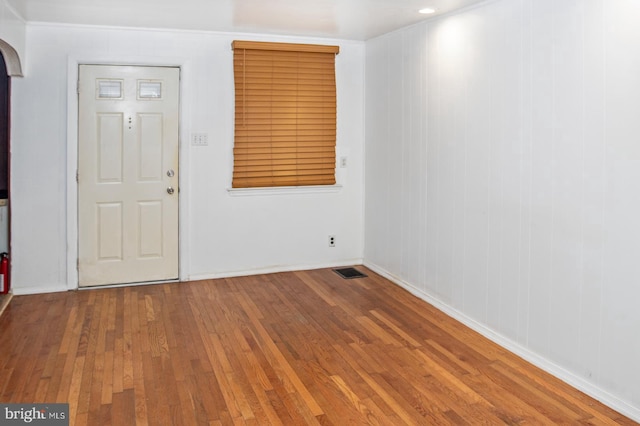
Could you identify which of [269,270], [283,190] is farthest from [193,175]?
[269,270]

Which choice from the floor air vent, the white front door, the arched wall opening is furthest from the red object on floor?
the floor air vent

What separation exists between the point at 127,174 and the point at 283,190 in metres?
1.51

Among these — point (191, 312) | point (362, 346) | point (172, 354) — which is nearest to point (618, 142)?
point (362, 346)

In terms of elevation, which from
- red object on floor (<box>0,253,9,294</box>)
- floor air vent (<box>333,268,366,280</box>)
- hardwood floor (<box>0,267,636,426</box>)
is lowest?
hardwood floor (<box>0,267,636,426</box>)

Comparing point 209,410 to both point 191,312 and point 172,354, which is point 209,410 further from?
point 191,312

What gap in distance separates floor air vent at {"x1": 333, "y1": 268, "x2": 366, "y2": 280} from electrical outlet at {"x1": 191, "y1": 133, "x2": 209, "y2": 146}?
186 centimetres

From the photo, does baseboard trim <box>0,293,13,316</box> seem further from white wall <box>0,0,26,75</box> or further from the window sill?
the window sill

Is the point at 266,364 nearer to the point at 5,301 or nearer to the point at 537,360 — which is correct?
the point at 537,360

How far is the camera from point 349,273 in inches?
218

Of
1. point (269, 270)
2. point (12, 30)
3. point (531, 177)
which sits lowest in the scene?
point (269, 270)

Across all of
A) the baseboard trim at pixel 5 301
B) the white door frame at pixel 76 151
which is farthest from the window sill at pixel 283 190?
the baseboard trim at pixel 5 301

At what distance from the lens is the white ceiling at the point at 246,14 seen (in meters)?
3.96

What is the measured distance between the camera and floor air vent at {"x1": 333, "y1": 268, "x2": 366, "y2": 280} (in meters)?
5.42

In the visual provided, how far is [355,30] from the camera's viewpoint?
503cm
